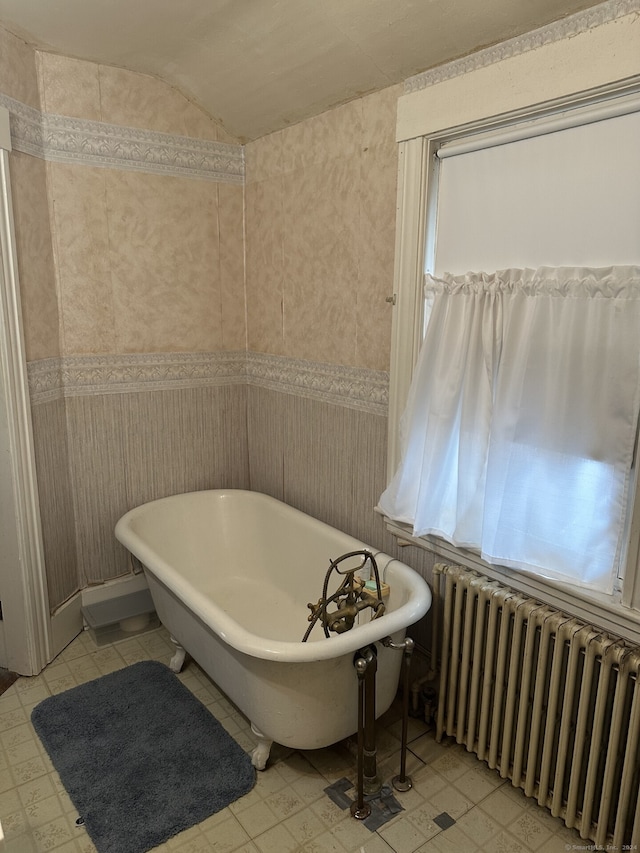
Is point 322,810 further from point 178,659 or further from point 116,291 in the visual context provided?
point 116,291

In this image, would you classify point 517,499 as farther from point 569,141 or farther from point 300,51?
point 300,51

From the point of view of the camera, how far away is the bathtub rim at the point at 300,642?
5.44ft

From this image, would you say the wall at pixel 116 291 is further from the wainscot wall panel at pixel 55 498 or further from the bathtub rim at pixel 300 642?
the bathtub rim at pixel 300 642

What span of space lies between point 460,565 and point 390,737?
70 centimetres

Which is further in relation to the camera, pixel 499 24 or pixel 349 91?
pixel 349 91

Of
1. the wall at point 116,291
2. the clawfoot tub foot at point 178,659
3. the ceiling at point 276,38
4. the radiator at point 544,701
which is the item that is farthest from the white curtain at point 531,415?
the wall at point 116,291

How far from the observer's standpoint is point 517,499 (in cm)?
176

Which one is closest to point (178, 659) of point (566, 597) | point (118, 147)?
point (566, 597)

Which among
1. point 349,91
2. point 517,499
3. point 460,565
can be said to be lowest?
point 460,565

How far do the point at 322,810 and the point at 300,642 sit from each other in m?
0.58

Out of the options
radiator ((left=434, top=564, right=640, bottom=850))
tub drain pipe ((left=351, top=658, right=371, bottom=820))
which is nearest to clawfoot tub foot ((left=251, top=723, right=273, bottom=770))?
tub drain pipe ((left=351, top=658, right=371, bottom=820))

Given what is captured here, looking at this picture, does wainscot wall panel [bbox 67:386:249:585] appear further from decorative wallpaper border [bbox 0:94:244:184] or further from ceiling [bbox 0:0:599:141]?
ceiling [bbox 0:0:599:141]

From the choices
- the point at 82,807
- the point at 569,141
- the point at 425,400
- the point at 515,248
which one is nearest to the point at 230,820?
the point at 82,807

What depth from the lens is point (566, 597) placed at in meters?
1.71
